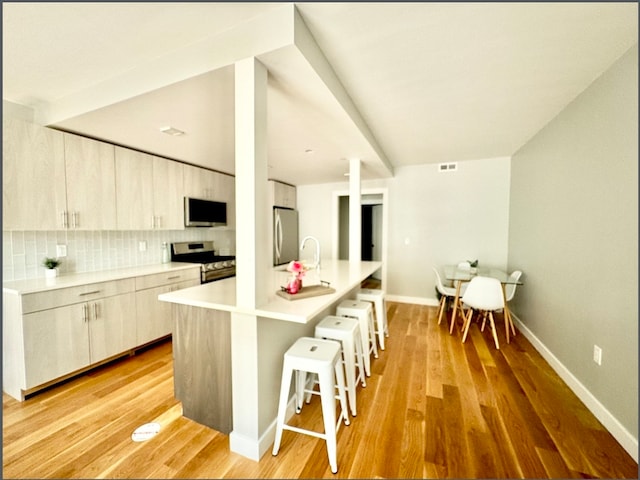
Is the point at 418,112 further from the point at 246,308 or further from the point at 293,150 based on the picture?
the point at 246,308

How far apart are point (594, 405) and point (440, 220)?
2.98 metres

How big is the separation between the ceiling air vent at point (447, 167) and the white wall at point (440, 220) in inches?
2.1

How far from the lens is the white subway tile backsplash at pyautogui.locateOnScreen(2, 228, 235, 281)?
7.63ft

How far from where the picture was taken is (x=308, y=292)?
1.75 metres

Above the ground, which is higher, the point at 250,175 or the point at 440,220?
the point at 250,175

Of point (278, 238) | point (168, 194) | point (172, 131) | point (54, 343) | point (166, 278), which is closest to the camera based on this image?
point (54, 343)

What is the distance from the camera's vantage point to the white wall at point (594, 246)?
160 centimetres

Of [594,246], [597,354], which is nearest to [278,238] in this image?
[594,246]

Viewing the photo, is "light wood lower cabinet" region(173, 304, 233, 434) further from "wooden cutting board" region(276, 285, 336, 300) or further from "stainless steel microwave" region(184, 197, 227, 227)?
"stainless steel microwave" region(184, 197, 227, 227)

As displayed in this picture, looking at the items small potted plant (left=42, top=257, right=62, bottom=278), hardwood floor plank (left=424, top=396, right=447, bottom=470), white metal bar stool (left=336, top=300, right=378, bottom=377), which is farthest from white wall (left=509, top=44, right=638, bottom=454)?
small potted plant (left=42, top=257, right=62, bottom=278)

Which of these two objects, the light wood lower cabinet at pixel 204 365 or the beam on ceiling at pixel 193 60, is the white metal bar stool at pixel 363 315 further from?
the beam on ceiling at pixel 193 60

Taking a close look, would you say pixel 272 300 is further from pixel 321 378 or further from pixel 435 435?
pixel 435 435

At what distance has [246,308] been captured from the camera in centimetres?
145

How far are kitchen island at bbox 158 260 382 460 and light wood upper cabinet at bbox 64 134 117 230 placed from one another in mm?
1703
